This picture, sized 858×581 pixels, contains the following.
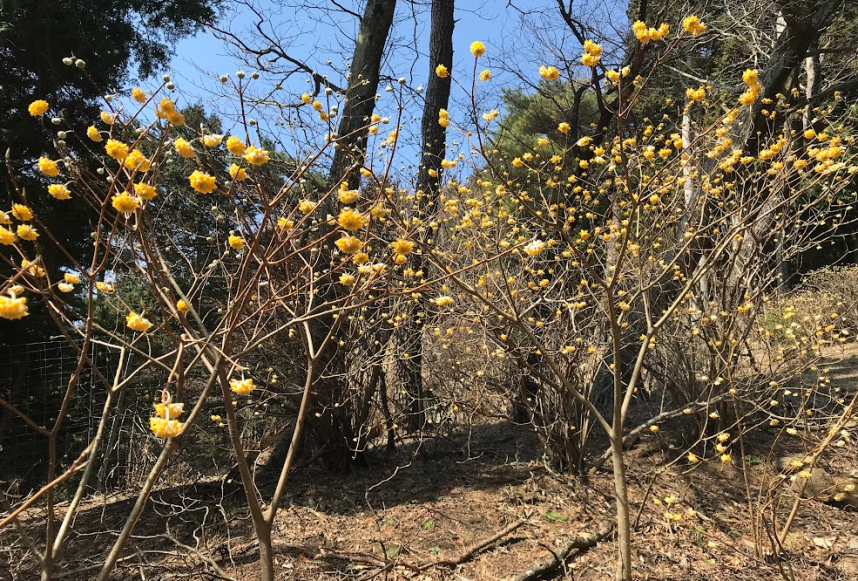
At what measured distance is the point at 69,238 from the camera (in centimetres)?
643

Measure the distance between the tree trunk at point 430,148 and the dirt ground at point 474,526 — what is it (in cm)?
56

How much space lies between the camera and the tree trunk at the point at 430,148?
4060 millimetres

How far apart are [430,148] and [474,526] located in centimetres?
313

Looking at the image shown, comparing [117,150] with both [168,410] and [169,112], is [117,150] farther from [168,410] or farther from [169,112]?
[168,410]

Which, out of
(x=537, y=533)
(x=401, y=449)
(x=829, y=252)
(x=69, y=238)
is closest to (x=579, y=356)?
(x=537, y=533)

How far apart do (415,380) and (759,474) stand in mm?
2510

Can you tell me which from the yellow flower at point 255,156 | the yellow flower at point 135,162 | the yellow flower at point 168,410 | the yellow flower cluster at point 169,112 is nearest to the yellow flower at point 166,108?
the yellow flower cluster at point 169,112

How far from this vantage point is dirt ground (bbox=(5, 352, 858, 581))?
107 inches

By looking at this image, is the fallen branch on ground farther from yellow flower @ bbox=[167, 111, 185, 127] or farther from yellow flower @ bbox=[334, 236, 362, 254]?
yellow flower @ bbox=[167, 111, 185, 127]

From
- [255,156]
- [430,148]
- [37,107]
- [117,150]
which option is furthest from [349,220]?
[430,148]

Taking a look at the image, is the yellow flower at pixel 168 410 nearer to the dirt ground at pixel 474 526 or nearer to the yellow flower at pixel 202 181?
the yellow flower at pixel 202 181

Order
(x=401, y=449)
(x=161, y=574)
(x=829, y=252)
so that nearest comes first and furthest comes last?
1. (x=161, y=574)
2. (x=401, y=449)
3. (x=829, y=252)

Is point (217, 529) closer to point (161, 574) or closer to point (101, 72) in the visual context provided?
point (161, 574)

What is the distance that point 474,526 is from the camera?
10.5ft
